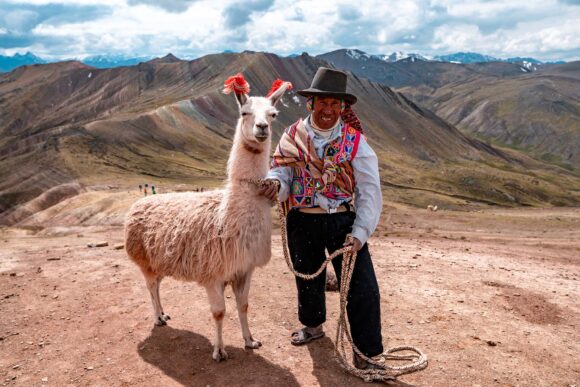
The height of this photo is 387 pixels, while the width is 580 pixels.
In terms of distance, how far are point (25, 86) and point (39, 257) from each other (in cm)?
A: 11047

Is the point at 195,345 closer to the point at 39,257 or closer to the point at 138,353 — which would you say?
the point at 138,353

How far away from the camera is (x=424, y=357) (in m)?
4.57

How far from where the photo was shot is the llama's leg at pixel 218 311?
4609 mm

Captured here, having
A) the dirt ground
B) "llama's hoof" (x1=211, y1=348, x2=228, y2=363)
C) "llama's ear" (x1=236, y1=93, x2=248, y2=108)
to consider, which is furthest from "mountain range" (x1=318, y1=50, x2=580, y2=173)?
"llama's hoof" (x1=211, y1=348, x2=228, y2=363)

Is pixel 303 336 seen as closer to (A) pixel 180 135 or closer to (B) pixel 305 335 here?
(B) pixel 305 335

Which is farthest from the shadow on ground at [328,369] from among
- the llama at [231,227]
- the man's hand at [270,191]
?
the man's hand at [270,191]

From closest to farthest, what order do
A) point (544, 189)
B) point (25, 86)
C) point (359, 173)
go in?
1. point (359, 173)
2. point (544, 189)
3. point (25, 86)

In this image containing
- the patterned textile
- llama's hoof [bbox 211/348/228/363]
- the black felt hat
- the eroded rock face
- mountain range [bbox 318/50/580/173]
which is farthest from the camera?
mountain range [bbox 318/50/580/173]

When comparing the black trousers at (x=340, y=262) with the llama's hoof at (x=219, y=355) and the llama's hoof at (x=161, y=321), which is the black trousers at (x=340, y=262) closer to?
the llama's hoof at (x=219, y=355)

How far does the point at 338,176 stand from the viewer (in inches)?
163

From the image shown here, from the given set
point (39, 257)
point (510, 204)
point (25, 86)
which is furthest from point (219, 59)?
point (39, 257)

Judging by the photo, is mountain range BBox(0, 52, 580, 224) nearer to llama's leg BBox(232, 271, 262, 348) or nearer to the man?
llama's leg BBox(232, 271, 262, 348)

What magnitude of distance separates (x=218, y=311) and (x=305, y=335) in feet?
3.66

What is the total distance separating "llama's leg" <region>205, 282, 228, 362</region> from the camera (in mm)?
4609
